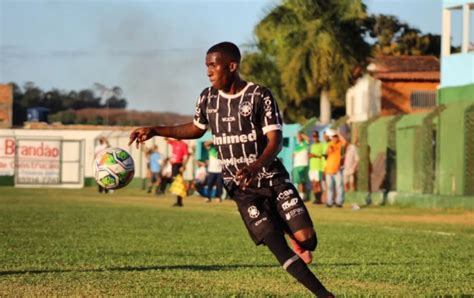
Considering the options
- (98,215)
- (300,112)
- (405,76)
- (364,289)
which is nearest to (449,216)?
(98,215)

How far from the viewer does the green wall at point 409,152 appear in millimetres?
29594

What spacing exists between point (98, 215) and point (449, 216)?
7.32m

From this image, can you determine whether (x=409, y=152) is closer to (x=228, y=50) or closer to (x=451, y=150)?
(x=451, y=150)

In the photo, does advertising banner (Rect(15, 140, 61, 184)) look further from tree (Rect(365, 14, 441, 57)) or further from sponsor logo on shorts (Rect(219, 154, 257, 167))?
sponsor logo on shorts (Rect(219, 154, 257, 167))

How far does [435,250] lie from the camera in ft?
46.9

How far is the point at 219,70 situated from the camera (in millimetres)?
8203

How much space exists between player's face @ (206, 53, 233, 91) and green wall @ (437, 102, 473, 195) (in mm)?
19298

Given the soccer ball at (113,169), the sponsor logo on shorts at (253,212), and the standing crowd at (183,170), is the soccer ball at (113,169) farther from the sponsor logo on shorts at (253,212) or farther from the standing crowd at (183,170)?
the standing crowd at (183,170)

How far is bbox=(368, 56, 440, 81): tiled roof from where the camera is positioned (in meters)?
69.8

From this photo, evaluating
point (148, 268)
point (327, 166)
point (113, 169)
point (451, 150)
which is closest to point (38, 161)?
point (327, 166)

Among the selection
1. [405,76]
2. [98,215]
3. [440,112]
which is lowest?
[98,215]

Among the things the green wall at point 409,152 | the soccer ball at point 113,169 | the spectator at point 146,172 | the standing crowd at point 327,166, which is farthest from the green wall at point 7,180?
the soccer ball at point 113,169

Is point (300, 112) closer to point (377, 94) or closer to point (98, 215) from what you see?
point (377, 94)

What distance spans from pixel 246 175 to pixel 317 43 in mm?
48507
